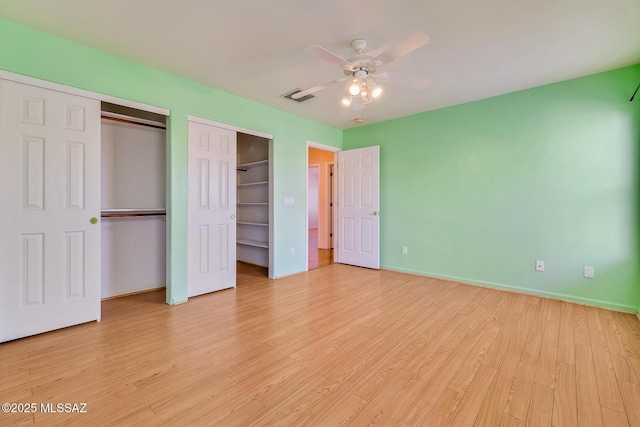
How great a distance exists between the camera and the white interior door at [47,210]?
2123 millimetres

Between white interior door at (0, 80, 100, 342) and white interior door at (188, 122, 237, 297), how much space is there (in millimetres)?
883

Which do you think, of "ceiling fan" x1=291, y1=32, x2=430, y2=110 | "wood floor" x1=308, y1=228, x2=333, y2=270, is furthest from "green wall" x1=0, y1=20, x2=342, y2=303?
"ceiling fan" x1=291, y1=32, x2=430, y2=110

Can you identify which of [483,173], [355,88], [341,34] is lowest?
[483,173]

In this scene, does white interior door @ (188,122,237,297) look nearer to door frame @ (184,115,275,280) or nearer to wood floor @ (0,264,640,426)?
door frame @ (184,115,275,280)

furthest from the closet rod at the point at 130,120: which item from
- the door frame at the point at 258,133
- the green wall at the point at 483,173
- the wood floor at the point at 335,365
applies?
the wood floor at the point at 335,365

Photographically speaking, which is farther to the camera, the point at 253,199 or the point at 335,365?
the point at 253,199

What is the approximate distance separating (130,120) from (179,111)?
0.71 metres

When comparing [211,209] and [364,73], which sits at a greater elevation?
[364,73]

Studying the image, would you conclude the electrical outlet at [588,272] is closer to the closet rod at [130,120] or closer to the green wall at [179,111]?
the green wall at [179,111]

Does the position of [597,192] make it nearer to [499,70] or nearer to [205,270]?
[499,70]

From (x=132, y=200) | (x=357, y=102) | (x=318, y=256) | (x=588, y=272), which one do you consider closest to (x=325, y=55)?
(x=357, y=102)

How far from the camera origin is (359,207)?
4801 mm

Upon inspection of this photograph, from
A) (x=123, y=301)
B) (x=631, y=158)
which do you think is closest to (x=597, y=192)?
(x=631, y=158)

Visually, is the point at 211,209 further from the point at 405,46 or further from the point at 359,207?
the point at 405,46
